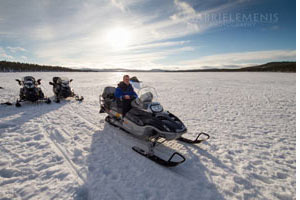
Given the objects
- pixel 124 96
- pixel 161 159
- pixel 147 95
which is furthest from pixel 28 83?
pixel 161 159

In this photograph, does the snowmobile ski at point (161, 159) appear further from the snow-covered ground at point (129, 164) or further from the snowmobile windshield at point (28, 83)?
the snowmobile windshield at point (28, 83)

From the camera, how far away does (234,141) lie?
17.2ft

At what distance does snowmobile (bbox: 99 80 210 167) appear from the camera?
13.3 feet

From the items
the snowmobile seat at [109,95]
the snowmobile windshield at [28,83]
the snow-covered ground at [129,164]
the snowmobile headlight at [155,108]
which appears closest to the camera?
the snow-covered ground at [129,164]

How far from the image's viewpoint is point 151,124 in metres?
4.32

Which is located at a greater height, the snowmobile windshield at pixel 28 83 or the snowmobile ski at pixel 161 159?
the snowmobile windshield at pixel 28 83

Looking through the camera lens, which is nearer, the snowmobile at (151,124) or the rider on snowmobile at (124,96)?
the snowmobile at (151,124)

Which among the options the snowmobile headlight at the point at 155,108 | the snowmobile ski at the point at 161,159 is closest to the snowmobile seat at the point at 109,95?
the snowmobile headlight at the point at 155,108

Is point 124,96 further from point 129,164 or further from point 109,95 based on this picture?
point 129,164

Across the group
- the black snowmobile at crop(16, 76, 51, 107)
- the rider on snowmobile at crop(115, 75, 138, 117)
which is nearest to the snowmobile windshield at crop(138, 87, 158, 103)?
the rider on snowmobile at crop(115, 75, 138, 117)

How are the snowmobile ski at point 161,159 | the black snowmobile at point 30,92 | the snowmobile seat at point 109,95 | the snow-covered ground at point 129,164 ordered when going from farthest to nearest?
1. the black snowmobile at point 30,92
2. the snowmobile seat at point 109,95
3. the snowmobile ski at point 161,159
4. the snow-covered ground at point 129,164

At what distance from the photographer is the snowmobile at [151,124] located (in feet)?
13.3

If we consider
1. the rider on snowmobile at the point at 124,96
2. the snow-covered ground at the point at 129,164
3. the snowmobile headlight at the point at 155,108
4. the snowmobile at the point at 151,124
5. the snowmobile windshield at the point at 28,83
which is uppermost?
the snowmobile windshield at the point at 28,83

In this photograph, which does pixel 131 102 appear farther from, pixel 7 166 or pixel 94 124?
pixel 7 166
